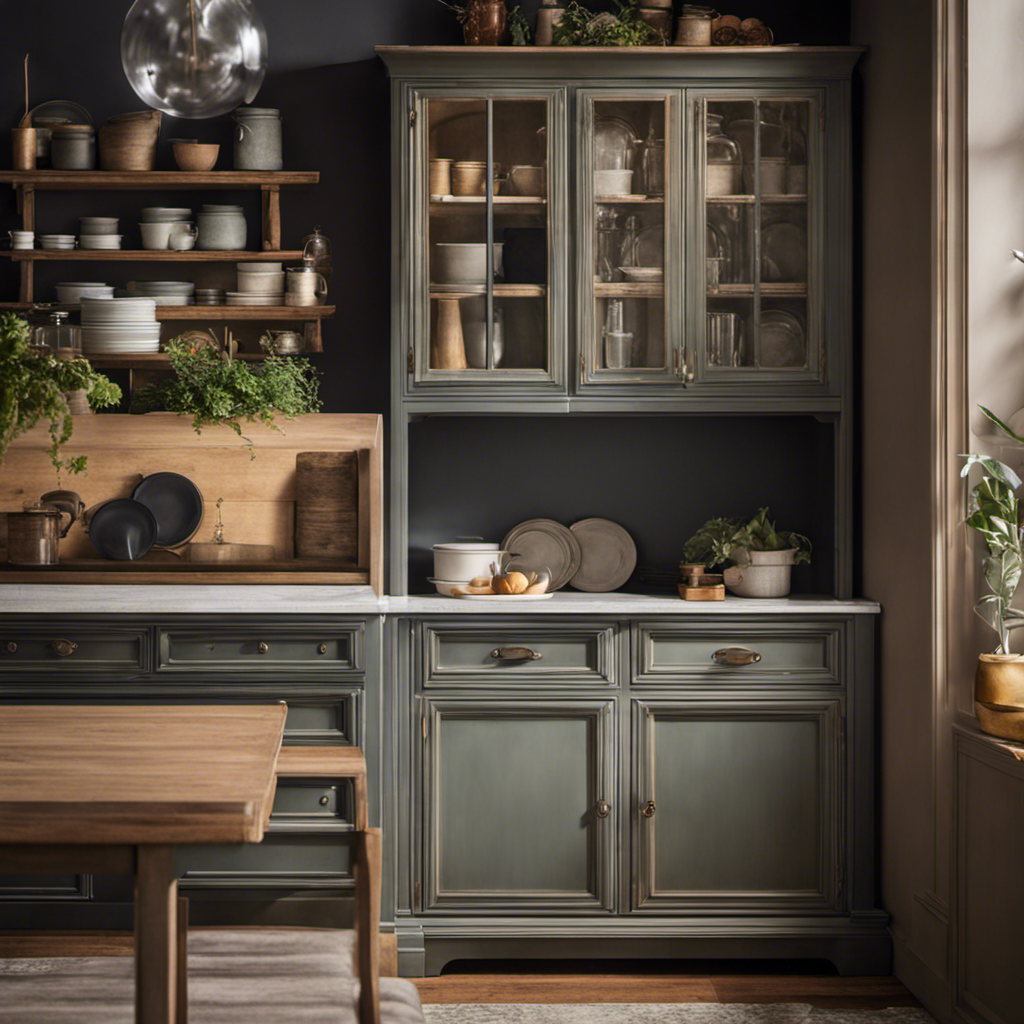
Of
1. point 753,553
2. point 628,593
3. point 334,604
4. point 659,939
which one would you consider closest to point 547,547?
point 628,593

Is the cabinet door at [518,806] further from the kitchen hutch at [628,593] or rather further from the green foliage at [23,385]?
the green foliage at [23,385]

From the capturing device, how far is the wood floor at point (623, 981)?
3.11 metres

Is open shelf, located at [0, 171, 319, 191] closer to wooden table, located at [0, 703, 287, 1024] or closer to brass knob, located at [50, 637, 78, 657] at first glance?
brass knob, located at [50, 637, 78, 657]

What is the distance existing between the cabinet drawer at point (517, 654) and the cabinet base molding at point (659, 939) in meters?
0.70

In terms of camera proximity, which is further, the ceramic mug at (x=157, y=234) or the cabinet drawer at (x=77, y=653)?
the ceramic mug at (x=157, y=234)

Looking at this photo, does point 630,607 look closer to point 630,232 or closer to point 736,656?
point 736,656

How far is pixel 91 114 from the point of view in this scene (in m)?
3.71

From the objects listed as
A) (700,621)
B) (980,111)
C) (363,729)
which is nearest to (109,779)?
(363,729)

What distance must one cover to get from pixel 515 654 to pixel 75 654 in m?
1.25

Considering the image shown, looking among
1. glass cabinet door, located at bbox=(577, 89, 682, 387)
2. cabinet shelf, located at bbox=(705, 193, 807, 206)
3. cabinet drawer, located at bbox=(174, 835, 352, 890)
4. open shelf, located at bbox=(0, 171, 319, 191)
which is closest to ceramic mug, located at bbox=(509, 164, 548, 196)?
glass cabinet door, located at bbox=(577, 89, 682, 387)

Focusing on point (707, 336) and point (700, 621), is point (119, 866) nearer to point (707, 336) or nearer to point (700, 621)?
point (700, 621)

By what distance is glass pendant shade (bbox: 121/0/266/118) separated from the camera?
1.90 meters

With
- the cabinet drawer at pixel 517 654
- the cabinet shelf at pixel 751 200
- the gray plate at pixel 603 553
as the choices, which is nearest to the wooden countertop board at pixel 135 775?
the cabinet drawer at pixel 517 654

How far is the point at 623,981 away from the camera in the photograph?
3.22 m
